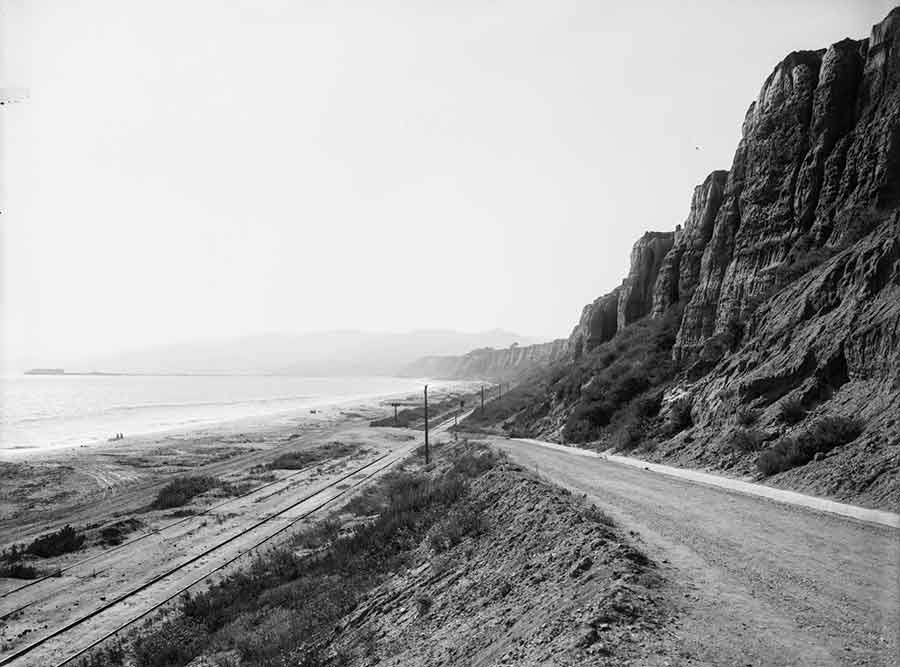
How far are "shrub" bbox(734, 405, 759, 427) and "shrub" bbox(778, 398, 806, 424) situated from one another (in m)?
1.50

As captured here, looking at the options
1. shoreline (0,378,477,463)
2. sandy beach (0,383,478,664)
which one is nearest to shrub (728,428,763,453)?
sandy beach (0,383,478,664)

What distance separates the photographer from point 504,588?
11820 millimetres

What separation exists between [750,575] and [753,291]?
29.9 metres

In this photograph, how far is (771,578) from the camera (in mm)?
10125

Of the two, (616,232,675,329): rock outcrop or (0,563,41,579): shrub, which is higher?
(616,232,675,329): rock outcrop

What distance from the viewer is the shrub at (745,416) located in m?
24.1

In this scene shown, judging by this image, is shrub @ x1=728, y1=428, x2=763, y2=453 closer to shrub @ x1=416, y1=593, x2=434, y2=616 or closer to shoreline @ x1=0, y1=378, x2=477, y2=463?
shrub @ x1=416, y1=593, x2=434, y2=616

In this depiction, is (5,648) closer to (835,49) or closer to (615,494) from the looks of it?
(615,494)

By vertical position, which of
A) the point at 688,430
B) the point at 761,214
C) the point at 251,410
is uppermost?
the point at 761,214

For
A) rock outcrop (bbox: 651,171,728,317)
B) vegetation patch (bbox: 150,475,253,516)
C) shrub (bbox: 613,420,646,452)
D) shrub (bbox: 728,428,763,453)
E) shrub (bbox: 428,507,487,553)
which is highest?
rock outcrop (bbox: 651,171,728,317)

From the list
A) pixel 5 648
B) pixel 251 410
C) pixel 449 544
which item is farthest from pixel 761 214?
pixel 251 410

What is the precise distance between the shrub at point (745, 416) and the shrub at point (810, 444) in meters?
3.51

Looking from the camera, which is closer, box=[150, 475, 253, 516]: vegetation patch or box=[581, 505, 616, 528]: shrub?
box=[581, 505, 616, 528]: shrub

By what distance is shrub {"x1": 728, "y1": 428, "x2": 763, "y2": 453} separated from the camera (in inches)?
880
